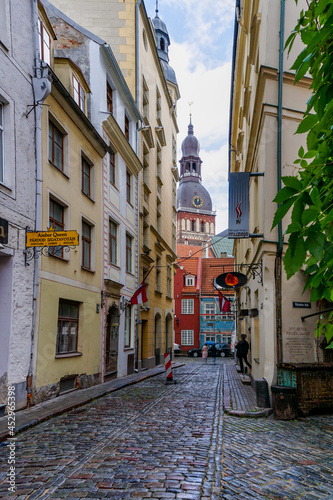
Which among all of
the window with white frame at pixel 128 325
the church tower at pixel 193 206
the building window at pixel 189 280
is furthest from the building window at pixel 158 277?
the church tower at pixel 193 206

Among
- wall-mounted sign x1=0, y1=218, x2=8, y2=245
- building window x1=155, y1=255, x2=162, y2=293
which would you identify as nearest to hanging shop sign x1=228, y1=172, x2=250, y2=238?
wall-mounted sign x1=0, y1=218, x2=8, y2=245

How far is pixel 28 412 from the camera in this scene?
9.55 m

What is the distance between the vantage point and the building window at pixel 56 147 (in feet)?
41.3

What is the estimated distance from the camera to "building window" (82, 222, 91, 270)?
14919 millimetres

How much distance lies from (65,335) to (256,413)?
601 centimetres

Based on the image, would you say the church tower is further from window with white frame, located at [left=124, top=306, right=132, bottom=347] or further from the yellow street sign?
the yellow street sign

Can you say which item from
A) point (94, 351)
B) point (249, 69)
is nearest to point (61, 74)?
point (249, 69)

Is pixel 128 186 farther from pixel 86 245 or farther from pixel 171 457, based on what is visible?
pixel 171 457

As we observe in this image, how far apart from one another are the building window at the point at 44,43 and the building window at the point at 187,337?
43.6 m

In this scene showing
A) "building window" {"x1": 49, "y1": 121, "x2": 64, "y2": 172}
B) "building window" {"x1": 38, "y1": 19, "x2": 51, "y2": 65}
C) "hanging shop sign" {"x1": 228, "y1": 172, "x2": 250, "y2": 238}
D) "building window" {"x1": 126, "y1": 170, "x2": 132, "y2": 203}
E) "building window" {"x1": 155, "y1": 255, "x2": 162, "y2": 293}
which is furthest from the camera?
"building window" {"x1": 155, "y1": 255, "x2": 162, "y2": 293}

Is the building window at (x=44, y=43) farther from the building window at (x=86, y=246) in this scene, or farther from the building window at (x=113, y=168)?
the building window at (x=113, y=168)

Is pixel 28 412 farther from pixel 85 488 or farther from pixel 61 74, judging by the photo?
pixel 61 74

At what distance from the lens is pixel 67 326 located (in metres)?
13.2

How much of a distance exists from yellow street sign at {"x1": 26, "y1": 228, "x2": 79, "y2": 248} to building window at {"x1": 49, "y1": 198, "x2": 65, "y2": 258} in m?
1.85
